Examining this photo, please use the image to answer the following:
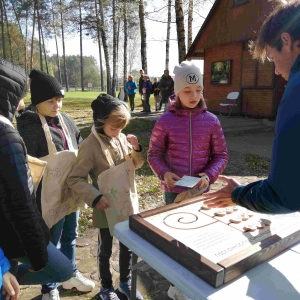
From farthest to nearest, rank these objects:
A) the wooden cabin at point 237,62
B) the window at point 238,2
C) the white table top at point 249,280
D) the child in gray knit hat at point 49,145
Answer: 1. the window at point 238,2
2. the wooden cabin at point 237,62
3. the child in gray knit hat at point 49,145
4. the white table top at point 249,280

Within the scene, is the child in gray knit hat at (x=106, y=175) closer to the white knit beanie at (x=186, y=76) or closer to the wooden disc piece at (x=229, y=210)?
the white knit beanie at (x=186, y=76)

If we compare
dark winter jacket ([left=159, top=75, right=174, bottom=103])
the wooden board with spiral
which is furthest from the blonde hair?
dark winter jacket ([left=159, top=75, right=174, bottom=103])

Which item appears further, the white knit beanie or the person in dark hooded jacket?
the white knit beanie

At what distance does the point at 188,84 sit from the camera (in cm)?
209

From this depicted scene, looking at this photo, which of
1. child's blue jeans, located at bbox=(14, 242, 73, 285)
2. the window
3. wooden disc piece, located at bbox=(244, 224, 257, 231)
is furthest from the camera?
the window

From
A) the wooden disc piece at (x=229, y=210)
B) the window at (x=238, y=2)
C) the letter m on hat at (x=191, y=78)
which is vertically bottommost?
the wooden disc piece at (x=229, y=210)

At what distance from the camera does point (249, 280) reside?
3.36 feet

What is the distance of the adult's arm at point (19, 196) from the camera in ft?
4.18

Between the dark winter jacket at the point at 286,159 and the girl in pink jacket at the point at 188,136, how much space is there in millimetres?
1019

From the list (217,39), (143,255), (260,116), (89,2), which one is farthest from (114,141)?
(89,2)

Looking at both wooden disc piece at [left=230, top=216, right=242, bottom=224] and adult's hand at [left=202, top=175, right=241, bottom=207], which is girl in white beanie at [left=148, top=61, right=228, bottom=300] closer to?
adult's hand at [left=202, top=175, right=241, bottom=207]

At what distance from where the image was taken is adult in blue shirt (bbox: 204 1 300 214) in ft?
3.17

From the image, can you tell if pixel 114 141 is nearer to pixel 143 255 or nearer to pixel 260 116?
pixel 143 255

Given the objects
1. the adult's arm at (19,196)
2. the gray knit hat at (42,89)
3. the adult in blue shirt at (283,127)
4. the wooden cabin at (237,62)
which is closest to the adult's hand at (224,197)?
the adult in blue shirt at (283,127)
